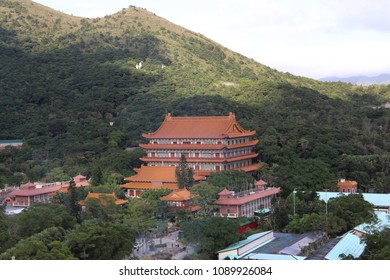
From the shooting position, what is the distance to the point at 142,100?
48.0 meters

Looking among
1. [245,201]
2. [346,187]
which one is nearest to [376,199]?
[346,187]

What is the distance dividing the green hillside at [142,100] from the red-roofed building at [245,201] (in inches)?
55.0

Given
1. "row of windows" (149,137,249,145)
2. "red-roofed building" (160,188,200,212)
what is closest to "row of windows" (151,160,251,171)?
"row of windows" (149,137,249,145)

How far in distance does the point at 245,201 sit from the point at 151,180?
5.62 m

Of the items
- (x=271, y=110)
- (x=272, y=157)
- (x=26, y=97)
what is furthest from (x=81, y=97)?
(x=272, y=157)

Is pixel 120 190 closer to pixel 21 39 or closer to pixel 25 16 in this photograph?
pixel 21 39

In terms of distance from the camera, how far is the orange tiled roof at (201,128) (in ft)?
103

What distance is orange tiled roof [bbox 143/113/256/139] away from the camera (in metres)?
31.3

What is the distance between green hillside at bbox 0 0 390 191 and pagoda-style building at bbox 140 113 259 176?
65.2 inches

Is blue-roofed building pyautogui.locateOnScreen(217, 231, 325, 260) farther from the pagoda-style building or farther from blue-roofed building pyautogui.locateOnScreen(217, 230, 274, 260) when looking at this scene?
the pagoda-style building

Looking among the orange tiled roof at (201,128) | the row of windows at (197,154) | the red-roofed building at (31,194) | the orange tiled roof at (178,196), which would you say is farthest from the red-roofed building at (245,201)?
the red-roofed building at (31,194)

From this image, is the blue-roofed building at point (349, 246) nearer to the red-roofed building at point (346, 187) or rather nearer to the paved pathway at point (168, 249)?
the paved pathway at point (168, 249)

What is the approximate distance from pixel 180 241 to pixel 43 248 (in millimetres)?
5033

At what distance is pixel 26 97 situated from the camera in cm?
4975
